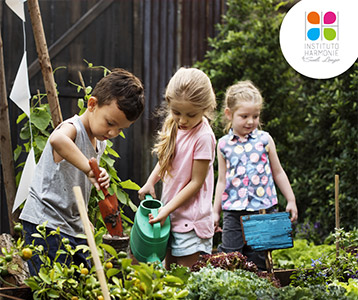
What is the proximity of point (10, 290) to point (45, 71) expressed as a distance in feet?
4.95

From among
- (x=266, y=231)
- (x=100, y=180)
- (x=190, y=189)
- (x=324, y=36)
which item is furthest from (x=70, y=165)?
(x=324, y=36)

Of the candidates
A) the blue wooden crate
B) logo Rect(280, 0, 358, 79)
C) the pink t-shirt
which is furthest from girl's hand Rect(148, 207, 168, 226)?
logo Rect(280, 0, 358, 79)

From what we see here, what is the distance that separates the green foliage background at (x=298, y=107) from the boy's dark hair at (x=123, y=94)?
101 inches

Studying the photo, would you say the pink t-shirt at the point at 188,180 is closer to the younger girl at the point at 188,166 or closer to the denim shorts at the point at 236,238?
the younger girl at the point at 188,166

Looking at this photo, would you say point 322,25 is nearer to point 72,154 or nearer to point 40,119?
point 40,119

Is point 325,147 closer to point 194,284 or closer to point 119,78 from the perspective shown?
point 119,78

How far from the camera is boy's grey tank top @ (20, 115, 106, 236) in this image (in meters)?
2.19

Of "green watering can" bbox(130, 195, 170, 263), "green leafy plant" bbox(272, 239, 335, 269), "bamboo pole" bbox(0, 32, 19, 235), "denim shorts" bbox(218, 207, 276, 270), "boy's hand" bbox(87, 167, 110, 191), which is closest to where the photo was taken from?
"boy's hand" bbox(87, 167, 110, 191)

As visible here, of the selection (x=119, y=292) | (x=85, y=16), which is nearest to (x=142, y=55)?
(x=85, y=16)

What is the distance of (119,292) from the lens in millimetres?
1445

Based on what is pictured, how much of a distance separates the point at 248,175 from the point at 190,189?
780mm

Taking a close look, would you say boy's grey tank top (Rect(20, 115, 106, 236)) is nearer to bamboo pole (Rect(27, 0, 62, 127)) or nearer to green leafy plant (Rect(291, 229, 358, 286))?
bamboo pole (Rect(27, 0, 62, 127))

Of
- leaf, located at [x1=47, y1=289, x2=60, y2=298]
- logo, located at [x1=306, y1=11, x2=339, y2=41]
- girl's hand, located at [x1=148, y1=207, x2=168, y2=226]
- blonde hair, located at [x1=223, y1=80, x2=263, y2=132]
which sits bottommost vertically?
leaf, located at [x1=47, y1=289, x2=60, y2=298]

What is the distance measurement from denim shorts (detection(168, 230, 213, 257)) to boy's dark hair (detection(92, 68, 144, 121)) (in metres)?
0.67
